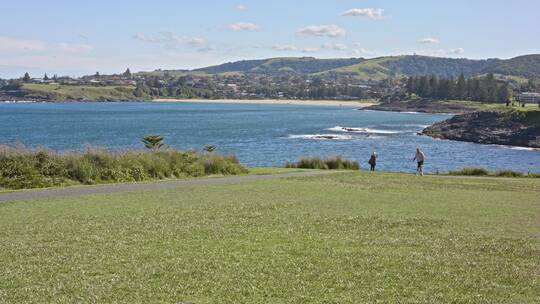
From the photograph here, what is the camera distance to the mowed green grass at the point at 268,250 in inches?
380

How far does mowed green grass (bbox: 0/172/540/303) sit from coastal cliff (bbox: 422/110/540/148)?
3383 inches

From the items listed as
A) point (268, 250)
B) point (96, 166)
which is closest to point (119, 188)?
point (96, 166)

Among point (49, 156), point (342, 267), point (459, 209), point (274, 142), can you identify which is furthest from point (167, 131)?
point (342, 267)

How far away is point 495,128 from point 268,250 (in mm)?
106305

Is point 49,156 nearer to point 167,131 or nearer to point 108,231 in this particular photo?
point 108,231

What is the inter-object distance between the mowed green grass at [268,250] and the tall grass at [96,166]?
18.2 ft

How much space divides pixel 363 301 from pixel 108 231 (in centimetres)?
735

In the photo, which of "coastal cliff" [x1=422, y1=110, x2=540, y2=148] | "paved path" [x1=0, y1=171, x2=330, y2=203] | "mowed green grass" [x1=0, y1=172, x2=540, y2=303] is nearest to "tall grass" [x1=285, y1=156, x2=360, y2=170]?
"paved path" [x1=0, y1=171, x2=330, y2=203]

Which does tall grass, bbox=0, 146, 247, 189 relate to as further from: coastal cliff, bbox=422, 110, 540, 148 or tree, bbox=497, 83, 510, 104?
tree, bbox=497, 83, 510, 104

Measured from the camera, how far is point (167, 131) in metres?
113

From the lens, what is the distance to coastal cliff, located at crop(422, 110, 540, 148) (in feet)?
331

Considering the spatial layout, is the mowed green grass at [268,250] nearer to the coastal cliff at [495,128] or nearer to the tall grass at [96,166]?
the tall grass at [96,166]

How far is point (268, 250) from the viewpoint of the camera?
1242cm

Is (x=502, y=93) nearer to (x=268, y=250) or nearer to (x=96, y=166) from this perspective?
(x=96, y=166)
